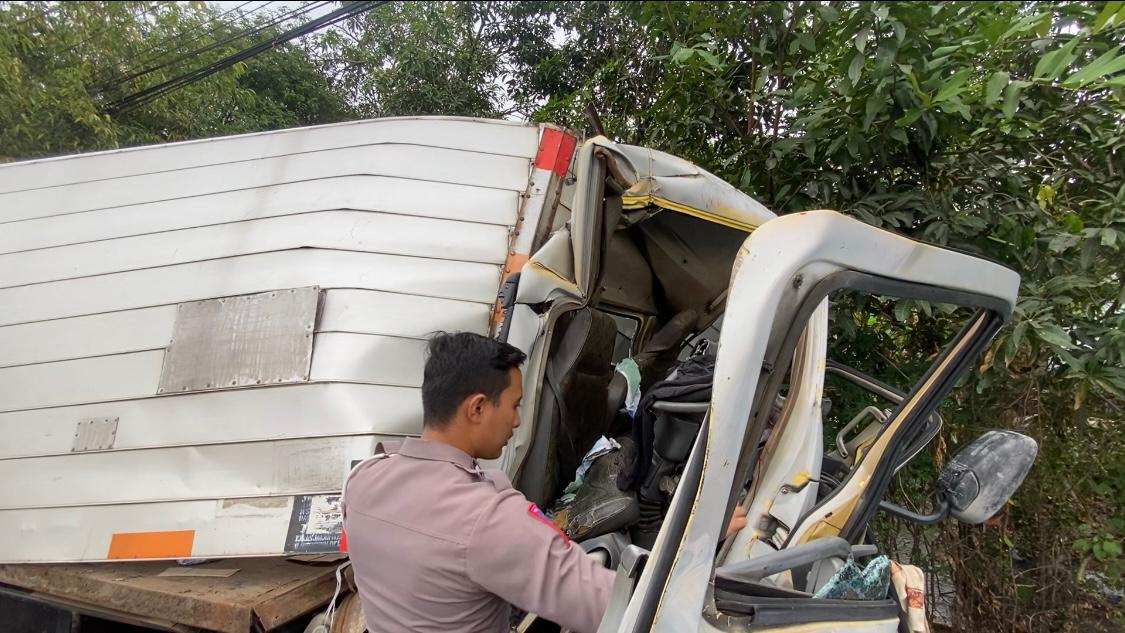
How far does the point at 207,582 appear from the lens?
7.03 ft

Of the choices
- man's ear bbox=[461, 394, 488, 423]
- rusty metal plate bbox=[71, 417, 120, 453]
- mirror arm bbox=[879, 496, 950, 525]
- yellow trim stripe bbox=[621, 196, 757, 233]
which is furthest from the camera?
rusty metal plate bbox=[71, 417, 120, 453]

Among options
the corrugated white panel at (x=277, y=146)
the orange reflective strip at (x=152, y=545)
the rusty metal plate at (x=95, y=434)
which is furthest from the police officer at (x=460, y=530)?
the rusty metal plate at (x=95, y=434)

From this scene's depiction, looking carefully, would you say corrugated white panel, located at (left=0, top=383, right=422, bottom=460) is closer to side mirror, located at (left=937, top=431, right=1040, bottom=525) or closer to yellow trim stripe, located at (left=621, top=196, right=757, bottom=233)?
yellow trim stripe, located at (left=621, top=196, right=757, bottom=233)

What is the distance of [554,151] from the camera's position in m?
2.69

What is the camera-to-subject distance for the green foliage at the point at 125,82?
795 cm

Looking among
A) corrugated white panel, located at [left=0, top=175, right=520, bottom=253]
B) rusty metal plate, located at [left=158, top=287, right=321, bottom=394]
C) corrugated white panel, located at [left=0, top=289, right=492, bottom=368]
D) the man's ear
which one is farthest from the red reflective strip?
the man's ear

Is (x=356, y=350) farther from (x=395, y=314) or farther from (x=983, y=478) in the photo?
(x=983, y=478)

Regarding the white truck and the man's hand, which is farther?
the white truck

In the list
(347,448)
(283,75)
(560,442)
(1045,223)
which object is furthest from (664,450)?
(283,75)

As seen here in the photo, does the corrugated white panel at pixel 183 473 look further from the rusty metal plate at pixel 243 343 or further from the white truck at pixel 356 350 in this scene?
the rusty metal plate at pixel 243 343

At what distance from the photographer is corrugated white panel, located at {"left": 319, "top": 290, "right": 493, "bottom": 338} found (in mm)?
2436

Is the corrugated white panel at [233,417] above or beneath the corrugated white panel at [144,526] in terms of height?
above

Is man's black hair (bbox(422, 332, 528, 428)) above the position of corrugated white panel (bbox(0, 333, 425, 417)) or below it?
above

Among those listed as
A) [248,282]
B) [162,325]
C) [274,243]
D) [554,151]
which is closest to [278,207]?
[274,243]
